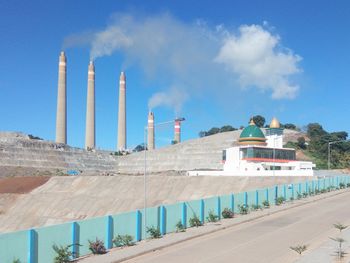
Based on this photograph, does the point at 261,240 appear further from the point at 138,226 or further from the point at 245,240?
the point at 138,226

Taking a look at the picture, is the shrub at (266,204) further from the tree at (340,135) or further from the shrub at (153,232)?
the tree at (340,135)

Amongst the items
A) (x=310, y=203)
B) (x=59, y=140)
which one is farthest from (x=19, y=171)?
(x=310, y=203)

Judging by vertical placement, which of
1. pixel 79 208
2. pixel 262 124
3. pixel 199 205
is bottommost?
pixel 79 208

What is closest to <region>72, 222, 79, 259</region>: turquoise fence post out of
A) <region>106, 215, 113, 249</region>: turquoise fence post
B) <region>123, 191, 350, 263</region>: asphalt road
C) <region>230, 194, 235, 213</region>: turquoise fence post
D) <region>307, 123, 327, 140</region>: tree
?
<region>106, 215, 113, 249</region>: turquoise fence post

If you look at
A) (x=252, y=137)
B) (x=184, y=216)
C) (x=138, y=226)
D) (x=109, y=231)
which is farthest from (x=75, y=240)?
(x=252, y=137)

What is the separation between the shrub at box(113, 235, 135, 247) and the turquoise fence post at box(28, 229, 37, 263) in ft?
15.4

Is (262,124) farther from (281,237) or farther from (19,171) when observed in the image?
(281,237)

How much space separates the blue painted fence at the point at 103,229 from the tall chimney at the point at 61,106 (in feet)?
280

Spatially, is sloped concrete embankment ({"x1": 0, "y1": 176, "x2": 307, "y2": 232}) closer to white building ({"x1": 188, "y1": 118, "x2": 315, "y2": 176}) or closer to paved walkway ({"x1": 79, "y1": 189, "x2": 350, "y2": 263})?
white building ({"x1": 188, "y1": 118, "x2": 315, "y2": 176})

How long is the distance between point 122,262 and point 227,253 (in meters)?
4.05

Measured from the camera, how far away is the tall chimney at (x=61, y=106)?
4422 inches

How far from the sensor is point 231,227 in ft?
84.9

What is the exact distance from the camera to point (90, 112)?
120 metres

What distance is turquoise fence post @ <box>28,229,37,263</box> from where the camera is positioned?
15484mm
